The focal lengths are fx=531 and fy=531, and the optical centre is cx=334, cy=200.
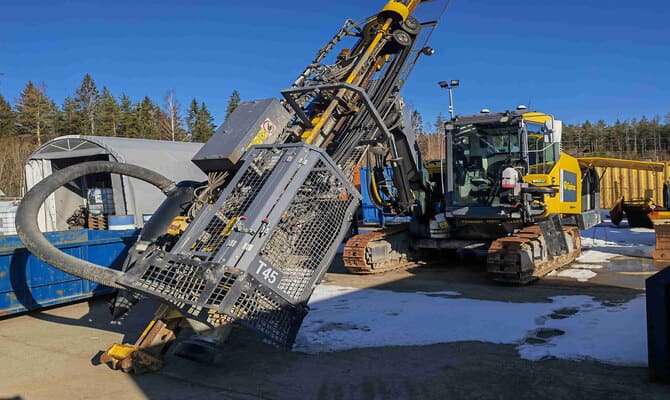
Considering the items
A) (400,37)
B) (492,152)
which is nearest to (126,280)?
(400,37)

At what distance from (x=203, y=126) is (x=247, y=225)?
6338 cm

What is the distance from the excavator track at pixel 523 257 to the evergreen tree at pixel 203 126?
53.2m

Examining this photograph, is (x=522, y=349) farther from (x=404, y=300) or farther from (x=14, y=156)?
(x=14, y=156)

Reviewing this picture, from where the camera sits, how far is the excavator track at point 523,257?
27.4ft

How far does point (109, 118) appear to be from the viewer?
5566cm

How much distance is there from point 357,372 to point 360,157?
10.7 feet

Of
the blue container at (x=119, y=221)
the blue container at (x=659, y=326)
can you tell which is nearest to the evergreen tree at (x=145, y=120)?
the blue container at (x=119, y=221)

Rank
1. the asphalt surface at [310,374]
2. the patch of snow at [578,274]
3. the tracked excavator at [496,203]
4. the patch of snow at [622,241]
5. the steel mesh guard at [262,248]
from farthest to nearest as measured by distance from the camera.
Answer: the patch of snow at [622,241] → the patch of snow at [578,274] → the tracked excavator at [496,203] → the steel mesh guard at [262,248] → the asphalt surface at [310,374]

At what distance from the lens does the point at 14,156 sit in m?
44.4

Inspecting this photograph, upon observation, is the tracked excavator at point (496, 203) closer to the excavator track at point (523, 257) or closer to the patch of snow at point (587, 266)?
the excavator track at point (523, 257)

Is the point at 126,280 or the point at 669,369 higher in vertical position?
the point at 126,280

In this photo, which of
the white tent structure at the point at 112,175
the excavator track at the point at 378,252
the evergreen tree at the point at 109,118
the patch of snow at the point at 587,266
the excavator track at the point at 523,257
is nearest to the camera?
the excavator track at the point at 523,257

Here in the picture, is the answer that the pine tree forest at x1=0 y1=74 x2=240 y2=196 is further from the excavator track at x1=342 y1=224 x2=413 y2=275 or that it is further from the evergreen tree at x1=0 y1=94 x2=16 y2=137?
the excavator track at x1=342 y1=224 x2=413 y2=275

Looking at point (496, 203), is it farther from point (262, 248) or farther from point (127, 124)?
point (127, 124)
